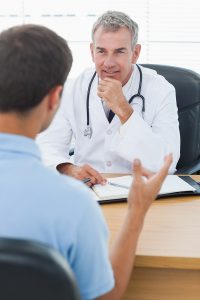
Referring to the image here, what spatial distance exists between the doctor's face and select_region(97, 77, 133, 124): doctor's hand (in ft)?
0.18

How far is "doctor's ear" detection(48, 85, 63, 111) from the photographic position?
941mm

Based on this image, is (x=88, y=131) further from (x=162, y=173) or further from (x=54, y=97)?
(x=54, y=97)

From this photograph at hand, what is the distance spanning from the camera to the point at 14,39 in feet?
2.95

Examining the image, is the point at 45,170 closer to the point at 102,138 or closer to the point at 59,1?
the point at 102,138

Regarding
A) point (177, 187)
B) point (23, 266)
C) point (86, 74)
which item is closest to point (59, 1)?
point (86, 74)

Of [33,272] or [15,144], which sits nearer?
[33,272]

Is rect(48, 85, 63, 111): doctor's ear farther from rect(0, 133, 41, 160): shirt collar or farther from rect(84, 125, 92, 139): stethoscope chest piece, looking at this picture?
rect(84, 125, 92, 139): stethoscope chest piece

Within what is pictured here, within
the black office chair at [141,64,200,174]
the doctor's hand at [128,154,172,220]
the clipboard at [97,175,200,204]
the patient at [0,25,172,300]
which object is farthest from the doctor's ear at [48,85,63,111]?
the black office chair at [141,64,200,174]

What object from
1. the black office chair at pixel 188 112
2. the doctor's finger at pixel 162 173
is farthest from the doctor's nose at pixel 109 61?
the doctor's finger at pixel 162 173

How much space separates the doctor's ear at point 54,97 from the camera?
94 centimetres

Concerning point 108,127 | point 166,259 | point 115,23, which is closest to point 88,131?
point 108,127

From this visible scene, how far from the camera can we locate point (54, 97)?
3.12 ft

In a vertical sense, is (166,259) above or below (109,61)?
below

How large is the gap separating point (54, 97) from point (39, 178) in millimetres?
169
